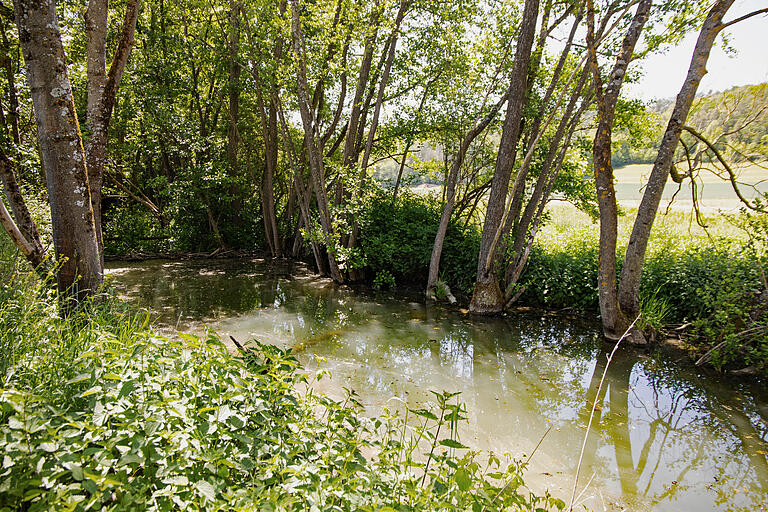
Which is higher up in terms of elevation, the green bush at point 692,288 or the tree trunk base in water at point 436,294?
the green bush at point 692,288

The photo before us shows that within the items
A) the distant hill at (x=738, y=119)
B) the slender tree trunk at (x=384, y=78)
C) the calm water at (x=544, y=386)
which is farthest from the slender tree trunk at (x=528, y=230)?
the slender tree trunk at (x=384, y=78)

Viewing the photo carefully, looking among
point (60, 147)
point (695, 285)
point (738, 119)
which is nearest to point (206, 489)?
point (60, 147)

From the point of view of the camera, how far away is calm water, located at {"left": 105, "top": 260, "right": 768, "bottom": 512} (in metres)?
3.60

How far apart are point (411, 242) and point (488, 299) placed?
298cm

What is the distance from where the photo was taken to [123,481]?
5.08 feet

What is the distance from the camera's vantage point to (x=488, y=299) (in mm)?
8422

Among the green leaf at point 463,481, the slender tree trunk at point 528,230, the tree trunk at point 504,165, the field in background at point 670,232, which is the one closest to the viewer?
the green leaf at point 463,481

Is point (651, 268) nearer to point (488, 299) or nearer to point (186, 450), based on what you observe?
point (488, 299)

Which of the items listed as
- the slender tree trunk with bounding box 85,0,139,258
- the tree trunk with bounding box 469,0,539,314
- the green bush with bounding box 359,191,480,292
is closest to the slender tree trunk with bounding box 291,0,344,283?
the green bush with bounding box 359,191,480,292

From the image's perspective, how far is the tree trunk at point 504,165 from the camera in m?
7.44

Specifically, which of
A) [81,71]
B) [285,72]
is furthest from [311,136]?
[81,71]

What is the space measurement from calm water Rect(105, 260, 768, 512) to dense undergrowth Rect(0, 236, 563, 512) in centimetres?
209

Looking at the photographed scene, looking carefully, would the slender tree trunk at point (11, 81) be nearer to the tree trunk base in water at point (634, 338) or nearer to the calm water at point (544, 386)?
the calm water at point (544, 386)

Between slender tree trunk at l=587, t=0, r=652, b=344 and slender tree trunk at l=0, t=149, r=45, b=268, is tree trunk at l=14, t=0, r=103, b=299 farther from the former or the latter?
slender tree trunk at l=587, t=0, r=652, b=344
